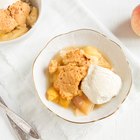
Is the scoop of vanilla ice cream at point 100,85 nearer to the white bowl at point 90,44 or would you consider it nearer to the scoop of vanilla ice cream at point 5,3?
the white bowl at point 90,44

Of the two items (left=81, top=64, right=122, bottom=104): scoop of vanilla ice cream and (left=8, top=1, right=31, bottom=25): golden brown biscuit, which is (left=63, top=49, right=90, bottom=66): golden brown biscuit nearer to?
(left=81, top=64, right=122, bottom=104): scoop of vanilla ice cream

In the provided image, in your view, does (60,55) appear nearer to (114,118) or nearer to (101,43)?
(101,43)

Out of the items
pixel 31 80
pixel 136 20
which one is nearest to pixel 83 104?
pixel 31 80

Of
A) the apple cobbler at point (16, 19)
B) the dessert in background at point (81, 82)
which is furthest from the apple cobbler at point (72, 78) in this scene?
the apple cobbler at point (16, 19)

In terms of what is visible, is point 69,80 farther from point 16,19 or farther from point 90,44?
point 16,19

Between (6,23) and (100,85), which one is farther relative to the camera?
(6,23)

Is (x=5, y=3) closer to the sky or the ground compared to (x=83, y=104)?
closer to the sky

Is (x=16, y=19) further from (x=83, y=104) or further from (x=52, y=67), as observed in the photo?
(x=83, y=104)
